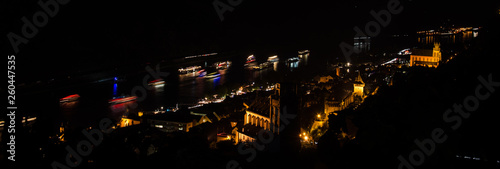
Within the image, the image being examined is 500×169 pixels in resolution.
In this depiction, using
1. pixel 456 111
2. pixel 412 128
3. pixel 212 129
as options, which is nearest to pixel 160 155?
pixel 412 128

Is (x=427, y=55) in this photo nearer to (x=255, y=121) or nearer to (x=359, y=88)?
(x=359, y=88)

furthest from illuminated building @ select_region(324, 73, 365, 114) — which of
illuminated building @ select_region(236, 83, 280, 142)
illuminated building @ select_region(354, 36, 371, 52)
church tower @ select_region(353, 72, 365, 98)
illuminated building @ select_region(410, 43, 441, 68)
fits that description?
illuminated building @ select_region(354, 36, 371, 52)

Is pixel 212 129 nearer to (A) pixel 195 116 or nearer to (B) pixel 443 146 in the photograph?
(A) pixel 195 116

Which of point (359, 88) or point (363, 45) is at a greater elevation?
point (363, 45)

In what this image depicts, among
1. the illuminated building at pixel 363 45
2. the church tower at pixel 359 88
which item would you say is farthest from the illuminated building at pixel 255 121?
the illuminated building at pixel 363 45

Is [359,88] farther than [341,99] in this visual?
Yes

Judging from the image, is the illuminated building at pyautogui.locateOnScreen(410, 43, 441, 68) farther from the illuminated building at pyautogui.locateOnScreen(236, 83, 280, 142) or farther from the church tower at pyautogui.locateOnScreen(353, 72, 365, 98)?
the illuminated building at pyautogui.locateOnScreen(236, 83, 280, 142)

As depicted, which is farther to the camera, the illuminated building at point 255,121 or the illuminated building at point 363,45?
the illuminated building at point 363,45

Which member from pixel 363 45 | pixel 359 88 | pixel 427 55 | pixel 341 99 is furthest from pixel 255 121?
pixel 363 45

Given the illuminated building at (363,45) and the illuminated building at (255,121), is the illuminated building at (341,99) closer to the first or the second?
the illuminated building at (255,121)

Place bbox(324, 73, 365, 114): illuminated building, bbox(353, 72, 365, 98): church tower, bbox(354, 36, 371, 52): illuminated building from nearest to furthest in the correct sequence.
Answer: bbox(324, 73, 365, 114): illuminated building, bbox(353, 72, 365, 98): church tower, bbox(354, 36, 371, 52): illuminated building

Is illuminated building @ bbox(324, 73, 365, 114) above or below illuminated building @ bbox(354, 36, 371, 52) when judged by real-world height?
below
